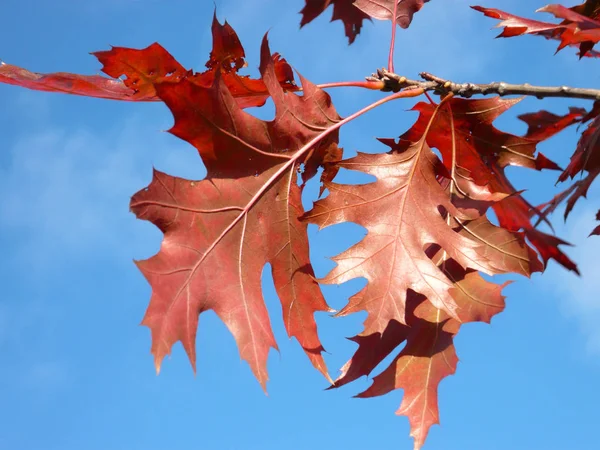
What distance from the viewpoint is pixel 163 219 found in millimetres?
1583

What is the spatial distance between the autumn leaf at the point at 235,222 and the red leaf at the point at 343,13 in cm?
48

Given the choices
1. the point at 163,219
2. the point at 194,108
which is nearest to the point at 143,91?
the point at 194,108

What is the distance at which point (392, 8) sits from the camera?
6.88 feet

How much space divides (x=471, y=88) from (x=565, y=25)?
0.90ft

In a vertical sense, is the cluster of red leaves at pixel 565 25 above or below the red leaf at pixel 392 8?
below

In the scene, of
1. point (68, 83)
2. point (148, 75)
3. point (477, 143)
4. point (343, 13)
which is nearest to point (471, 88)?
point (477, 143)

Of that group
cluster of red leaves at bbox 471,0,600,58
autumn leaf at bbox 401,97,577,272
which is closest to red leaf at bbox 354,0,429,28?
cluster of red leaves at bbox 471,0,600,58

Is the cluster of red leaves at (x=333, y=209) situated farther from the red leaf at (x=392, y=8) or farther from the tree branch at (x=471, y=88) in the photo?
the red leaf at (x=392, y=8)

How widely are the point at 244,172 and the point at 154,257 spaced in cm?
32

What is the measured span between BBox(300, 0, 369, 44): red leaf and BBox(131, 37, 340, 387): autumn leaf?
1.57 feet

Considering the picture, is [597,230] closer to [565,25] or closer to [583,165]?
[583,165]

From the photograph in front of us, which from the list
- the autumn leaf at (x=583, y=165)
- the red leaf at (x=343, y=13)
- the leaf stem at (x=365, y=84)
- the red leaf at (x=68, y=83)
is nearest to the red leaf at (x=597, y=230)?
the autumn leaf at (x=583, y=165)

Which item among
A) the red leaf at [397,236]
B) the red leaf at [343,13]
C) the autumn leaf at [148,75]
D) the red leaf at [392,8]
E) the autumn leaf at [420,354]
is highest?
the red leaf at [343,13]

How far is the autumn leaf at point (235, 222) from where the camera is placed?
157cm
